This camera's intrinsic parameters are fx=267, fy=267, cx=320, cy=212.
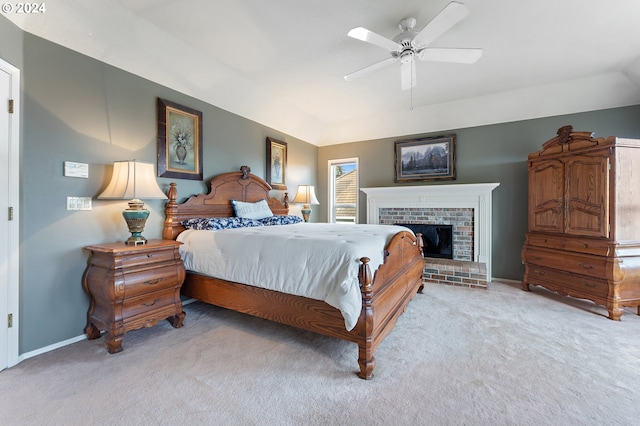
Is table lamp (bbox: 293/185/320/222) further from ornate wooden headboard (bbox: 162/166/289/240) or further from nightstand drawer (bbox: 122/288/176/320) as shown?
nightstand drawer (bbox: 122/288/176/320)

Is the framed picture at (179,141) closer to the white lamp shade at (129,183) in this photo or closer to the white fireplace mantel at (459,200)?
the white lamp shade at (129,183)

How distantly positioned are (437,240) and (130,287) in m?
4.31

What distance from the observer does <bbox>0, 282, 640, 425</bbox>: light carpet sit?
1.46 meters

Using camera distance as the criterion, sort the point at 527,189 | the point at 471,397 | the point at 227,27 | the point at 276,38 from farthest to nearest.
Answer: the point at 527,189, the point at 276,38, the point at 227,27, the point at 471,397

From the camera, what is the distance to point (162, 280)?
239 centimetres

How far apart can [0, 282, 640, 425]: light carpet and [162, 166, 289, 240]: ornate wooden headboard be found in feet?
3.64

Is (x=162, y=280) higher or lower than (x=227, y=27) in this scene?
lower

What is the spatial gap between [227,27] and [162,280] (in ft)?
7.95

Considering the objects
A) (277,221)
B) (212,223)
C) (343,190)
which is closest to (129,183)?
(212,223)

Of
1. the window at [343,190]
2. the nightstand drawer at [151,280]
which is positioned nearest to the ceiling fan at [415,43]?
the nightstand drawer at [151,280]

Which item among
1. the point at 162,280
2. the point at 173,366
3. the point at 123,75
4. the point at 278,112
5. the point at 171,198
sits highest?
the point at 278,112

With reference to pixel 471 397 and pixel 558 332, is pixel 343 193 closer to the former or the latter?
pixel 558 332

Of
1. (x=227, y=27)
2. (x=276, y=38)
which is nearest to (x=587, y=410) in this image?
(x=276, y=38)

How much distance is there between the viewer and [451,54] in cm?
242
